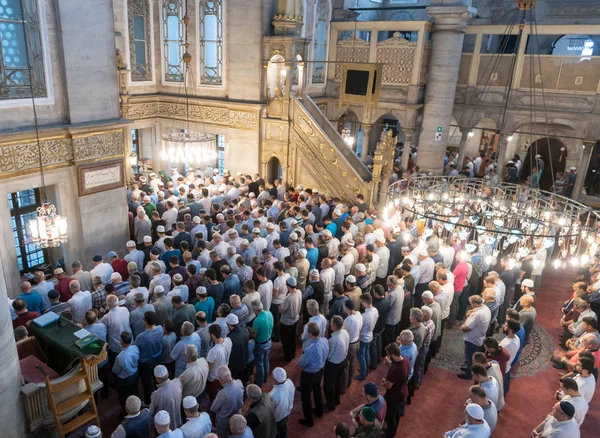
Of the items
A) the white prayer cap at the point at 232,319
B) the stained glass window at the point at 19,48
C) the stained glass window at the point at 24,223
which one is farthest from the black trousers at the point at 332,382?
the stained glass window at the point at 19,48

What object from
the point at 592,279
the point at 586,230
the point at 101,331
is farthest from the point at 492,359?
the point at 101,331

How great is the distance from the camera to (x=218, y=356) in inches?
230

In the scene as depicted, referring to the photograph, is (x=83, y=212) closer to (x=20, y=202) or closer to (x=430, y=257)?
(x=20, y=202)

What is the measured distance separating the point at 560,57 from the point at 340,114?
8.00 m

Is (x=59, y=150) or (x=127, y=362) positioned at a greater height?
(x=59, y=150)

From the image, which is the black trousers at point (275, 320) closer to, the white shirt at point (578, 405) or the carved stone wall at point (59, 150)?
the white shirt at point (578, 405)

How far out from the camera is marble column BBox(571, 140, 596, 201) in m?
15.1

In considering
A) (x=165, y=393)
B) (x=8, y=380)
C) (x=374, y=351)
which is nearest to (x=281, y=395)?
(x=165, y=393)

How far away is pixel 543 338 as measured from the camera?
357 inches

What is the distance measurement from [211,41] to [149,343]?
11.8m

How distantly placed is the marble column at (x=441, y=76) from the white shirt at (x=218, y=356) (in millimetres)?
12329

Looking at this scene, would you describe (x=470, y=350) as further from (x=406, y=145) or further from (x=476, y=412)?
(x=406, y=145)

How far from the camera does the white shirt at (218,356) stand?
19.2ft

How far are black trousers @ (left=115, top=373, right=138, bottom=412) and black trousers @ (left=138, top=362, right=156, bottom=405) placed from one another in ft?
0.45
